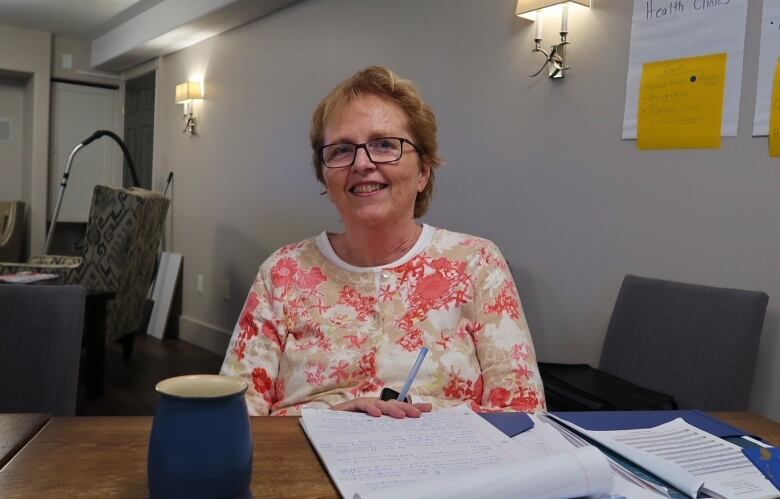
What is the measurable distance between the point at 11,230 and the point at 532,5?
5266 mm

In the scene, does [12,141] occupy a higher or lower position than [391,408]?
higher

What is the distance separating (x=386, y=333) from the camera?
126cm

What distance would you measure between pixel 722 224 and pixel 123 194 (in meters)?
2.95

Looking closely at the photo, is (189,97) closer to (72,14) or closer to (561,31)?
(72,14)

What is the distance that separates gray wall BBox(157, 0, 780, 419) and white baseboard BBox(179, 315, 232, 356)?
0.68m

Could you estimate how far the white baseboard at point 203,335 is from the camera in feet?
14.8

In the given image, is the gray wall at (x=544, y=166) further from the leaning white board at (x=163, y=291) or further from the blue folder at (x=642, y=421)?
the leaning white board at (x=163, y=291)

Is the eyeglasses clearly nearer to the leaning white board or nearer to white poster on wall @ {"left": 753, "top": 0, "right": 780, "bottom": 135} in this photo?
white poster on wall @ {"left": 753, "top": 0, "right": 780, "bottom": 135}

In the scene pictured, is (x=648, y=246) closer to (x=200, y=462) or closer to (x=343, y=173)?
(x=343, y=173)

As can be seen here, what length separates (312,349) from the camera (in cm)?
127

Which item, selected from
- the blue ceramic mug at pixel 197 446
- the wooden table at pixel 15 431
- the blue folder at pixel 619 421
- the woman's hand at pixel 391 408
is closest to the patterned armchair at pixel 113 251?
the wooden table at pixel 15 431

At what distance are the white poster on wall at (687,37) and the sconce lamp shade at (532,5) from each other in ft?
0.66

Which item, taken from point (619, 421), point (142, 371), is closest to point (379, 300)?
point (619, 421)

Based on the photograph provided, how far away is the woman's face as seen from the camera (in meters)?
1.33
